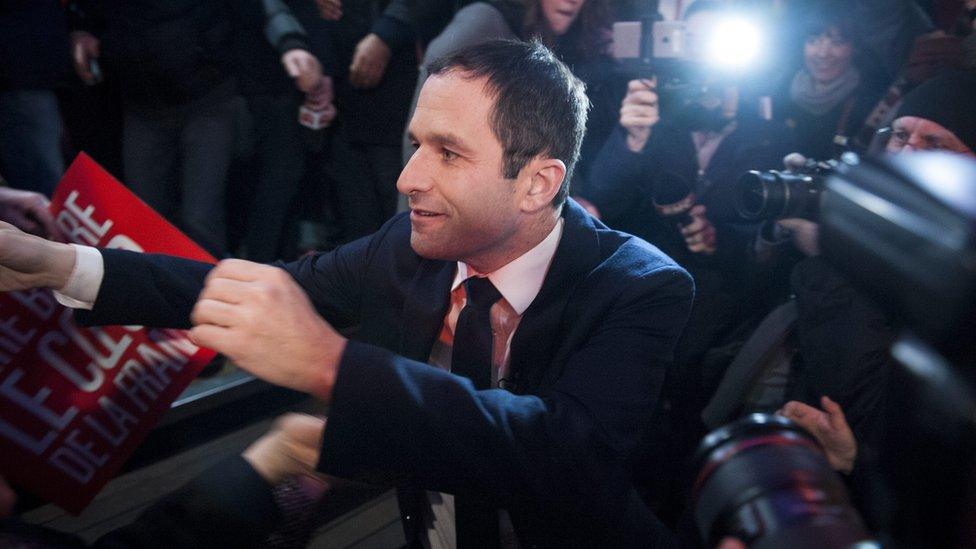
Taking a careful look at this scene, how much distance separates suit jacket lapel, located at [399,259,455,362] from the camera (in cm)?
149

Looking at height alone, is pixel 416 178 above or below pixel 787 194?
above

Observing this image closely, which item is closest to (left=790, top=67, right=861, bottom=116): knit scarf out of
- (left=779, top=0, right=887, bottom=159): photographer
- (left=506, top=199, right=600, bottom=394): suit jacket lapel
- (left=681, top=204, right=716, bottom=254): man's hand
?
(left=779, top=0, right=887, bottom=159): photographer

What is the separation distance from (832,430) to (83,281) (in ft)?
5.14

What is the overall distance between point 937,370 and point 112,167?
12.1 ft

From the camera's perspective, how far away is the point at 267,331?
0.92 m

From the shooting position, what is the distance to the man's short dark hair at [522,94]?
142cm

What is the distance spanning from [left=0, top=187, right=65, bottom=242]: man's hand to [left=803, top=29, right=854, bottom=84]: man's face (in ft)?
9.05

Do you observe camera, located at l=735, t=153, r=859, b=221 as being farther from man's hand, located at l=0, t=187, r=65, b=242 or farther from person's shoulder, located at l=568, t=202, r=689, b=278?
man's hand, located at l=0, t=187, r=65, b=242

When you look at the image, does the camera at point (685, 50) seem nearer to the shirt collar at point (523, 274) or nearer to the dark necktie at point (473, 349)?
the shirt collar at point (523, 274)

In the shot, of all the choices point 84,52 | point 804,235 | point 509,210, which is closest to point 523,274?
point 509,210

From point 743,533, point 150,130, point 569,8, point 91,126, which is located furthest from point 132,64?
point 743,533

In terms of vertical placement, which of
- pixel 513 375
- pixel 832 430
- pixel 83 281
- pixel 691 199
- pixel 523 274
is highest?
pixel 83 281

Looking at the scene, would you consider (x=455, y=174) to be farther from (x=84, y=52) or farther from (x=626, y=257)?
(x=84, y=52)

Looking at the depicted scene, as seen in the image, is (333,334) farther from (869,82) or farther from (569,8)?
(869,82)
